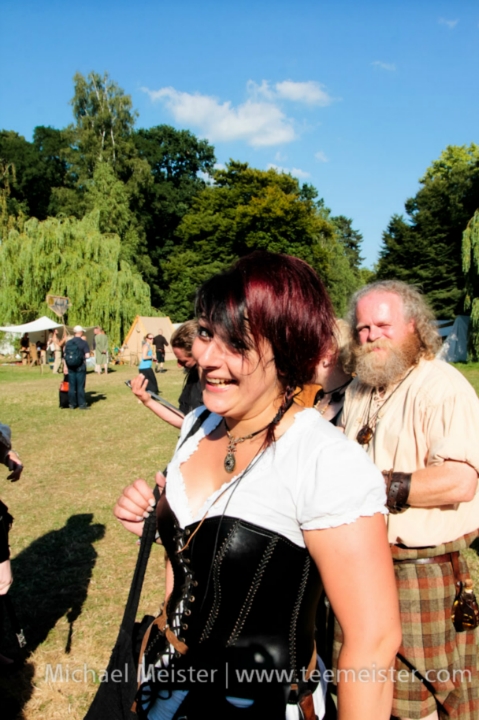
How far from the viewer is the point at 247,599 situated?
146cm

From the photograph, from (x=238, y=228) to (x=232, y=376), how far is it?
4497cm

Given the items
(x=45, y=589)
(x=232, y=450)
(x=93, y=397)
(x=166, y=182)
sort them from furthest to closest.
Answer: (x=166, y=182) → (x=93, y=397) → (x=45, y=589) → (x=232, y=450)

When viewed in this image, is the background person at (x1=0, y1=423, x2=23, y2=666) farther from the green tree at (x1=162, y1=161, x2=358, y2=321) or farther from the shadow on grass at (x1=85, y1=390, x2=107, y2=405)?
the green tree at (x1=162, y1=161, x2=358, y2=321)

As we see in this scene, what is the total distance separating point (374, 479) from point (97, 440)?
32.7 ft

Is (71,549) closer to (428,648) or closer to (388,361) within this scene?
(428,648)

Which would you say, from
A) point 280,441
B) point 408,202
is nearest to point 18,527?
point 280,441

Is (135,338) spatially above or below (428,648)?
above

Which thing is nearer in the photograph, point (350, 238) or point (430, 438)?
point (430, 438)

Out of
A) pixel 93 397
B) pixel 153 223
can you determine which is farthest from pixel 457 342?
pixel 153 223

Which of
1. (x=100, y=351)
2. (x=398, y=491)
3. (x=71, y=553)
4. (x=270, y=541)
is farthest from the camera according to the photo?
(x=100, y=351)

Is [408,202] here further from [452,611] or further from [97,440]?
[452,611]

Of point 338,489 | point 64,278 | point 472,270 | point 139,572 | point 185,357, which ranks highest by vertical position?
point 472,270

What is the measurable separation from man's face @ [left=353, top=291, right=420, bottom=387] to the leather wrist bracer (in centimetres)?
53

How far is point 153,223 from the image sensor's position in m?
50.7
